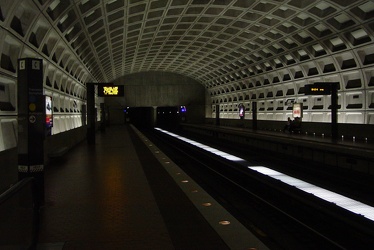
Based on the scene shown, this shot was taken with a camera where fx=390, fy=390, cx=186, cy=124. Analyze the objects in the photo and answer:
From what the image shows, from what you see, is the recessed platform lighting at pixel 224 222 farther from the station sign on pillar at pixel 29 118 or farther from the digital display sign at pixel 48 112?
the digital display sign at pixel 48 112

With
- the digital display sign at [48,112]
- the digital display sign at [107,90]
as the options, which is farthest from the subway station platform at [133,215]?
the digital display sign at [107,90]

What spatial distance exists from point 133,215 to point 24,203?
2302mm

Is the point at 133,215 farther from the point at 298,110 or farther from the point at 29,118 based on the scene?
the point at 298,110

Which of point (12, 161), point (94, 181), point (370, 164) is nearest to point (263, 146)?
point (370, 164)

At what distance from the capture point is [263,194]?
11.9 m

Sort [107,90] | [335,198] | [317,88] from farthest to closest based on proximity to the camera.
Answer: [107,90], [317,88], [335,198]

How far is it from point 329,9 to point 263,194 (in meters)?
14.0

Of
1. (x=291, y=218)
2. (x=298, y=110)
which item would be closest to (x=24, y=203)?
(x=291, y=218)

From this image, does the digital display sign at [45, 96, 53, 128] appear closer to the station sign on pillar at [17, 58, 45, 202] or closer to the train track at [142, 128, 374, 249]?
the train track at [142, 128, 374, 249]

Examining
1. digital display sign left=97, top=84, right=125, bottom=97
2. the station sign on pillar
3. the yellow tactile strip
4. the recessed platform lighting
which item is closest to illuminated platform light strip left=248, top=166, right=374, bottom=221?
the yellow tactile strip

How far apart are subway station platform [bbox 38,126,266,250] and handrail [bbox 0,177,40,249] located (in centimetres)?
26

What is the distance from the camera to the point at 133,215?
6.60 m

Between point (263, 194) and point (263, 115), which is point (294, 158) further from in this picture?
point (263, 115)

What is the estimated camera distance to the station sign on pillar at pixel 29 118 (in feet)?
22.6
